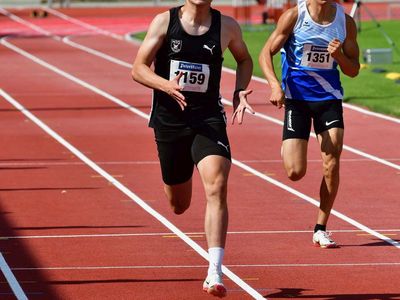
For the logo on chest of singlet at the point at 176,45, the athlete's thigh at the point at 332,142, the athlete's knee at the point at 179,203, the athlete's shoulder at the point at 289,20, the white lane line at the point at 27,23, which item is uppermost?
the logo on chest of singlet at the point at 176,45

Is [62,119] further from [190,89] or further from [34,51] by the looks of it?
[34,51]

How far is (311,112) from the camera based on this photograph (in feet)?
38.0

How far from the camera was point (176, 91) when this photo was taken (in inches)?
367

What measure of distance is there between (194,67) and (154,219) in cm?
353

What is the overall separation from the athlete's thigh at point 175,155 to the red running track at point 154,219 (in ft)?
2.43

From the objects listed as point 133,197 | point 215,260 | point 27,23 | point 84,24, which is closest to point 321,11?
point 215,260

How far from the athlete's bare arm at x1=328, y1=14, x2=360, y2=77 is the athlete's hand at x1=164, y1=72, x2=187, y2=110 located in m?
2.11

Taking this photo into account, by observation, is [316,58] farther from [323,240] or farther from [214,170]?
[214,170]

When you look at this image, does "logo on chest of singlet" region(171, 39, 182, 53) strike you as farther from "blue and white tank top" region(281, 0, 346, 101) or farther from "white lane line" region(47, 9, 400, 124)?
"white lane line" region(47, 9, 400, 124)

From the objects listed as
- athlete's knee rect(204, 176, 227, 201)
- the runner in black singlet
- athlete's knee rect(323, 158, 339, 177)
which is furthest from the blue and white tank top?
athlete's knee rect(204, 176, 227, 201)

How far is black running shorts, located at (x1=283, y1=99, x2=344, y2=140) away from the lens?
37.7 feet

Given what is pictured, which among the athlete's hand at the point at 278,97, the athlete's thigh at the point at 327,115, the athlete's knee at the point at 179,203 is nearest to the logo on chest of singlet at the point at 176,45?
the athlete's knee at the point at 179,203

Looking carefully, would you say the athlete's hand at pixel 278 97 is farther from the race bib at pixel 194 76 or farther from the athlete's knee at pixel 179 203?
the race bib at pixel 194 76

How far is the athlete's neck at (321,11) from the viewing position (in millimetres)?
11469
